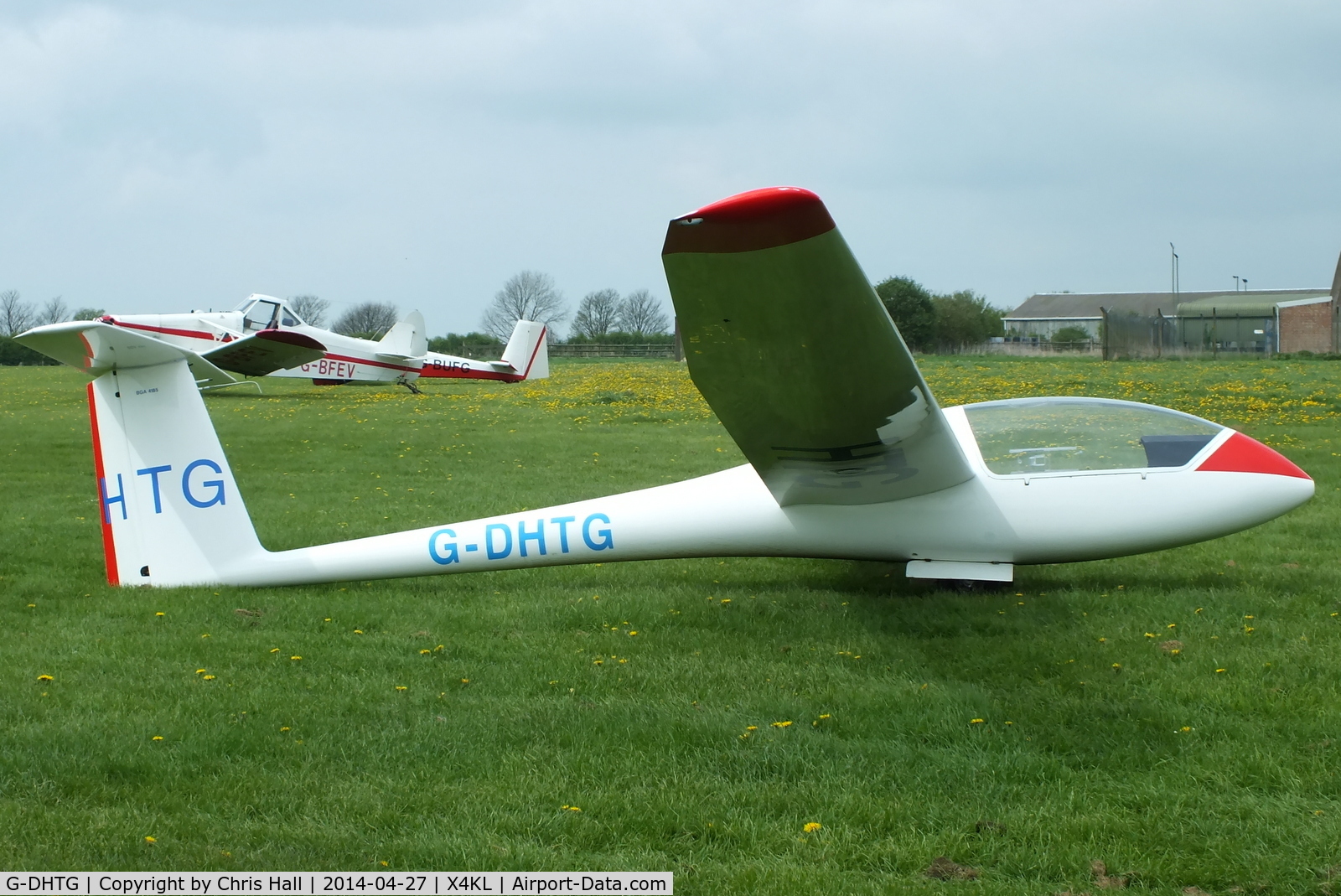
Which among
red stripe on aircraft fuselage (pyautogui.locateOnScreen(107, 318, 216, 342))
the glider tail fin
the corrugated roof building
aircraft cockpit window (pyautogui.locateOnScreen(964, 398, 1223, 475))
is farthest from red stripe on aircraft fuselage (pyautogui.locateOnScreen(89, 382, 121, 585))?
the corrugated roof building

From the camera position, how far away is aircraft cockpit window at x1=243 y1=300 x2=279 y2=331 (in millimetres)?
27938

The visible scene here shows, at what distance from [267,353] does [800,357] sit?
77.2 feet

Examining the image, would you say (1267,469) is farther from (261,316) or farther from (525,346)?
(525,346)

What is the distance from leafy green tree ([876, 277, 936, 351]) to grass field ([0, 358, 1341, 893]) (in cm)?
4586

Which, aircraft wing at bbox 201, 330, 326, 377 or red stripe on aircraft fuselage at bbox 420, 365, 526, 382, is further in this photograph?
red stripe on aircraft fuselage at bbox 420, 365, 526, 382

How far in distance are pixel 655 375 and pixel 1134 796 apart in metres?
29.0

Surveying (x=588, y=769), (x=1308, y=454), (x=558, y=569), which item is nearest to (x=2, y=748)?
(x=588, y=769)

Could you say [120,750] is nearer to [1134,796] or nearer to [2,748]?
[2,748]

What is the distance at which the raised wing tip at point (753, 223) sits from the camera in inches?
132

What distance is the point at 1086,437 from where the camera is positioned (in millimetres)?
6555

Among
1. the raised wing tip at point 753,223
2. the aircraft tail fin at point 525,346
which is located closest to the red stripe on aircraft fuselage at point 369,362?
the aircraft tail fin at point 525,346

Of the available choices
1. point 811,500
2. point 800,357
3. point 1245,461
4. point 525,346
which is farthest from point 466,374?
point 800,357

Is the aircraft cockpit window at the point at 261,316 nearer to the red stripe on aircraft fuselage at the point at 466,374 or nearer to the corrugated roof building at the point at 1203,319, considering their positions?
the red stripe on aircraft fuselage at the point at 466,374
